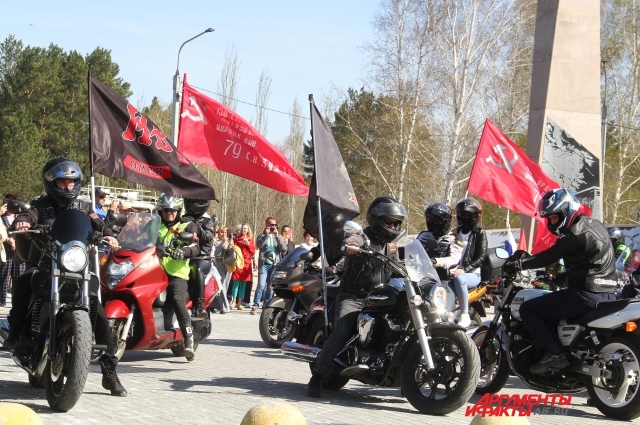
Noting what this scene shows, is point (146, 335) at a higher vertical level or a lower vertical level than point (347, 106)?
lower

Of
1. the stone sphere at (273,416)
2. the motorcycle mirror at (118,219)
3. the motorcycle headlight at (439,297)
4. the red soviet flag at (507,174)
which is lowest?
the stone sphere at (273,416)

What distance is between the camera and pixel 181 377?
8.97m

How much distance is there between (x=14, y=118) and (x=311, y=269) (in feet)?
144

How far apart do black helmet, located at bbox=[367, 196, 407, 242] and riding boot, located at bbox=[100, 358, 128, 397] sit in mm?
2391

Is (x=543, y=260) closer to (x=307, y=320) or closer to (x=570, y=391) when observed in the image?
(x=570, y=391)

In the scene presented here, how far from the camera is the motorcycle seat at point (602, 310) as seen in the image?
7.48 m

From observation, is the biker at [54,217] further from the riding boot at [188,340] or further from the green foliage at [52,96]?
the green foliage at [52,96]

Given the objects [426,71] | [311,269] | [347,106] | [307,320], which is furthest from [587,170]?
[347,106]

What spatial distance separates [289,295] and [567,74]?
918 centimetres

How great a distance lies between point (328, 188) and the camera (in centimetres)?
958

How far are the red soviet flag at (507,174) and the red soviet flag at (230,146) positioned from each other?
9.38 feet

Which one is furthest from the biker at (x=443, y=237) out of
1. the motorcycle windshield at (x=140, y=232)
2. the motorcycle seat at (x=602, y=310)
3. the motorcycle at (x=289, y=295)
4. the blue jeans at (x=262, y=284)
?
the blue jeans at (x=262, y=284)

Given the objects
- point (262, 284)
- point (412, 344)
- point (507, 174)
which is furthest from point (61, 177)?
point (262, 284)

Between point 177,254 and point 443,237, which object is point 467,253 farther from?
point 177,254
